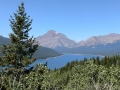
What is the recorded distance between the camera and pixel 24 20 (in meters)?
31.8

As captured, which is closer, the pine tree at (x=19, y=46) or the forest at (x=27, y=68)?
the forest at (x=27, y=68)

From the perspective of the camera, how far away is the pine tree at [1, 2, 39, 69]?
95.2 ft

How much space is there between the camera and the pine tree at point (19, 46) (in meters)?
29.0

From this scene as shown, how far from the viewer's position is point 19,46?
97.6ft

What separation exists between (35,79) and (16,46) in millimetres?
14905

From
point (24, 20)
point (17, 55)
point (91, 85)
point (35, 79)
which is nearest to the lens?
point (35, 79)

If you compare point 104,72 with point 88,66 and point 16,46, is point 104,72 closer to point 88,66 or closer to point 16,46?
point 88,66

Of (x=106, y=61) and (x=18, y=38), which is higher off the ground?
(x=18, y=38)

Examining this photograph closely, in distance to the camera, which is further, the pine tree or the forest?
the pine tree

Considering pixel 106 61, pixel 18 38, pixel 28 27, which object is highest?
pixel 28 27

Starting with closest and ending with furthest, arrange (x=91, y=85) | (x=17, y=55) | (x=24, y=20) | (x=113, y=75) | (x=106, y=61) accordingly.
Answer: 1. (x=113, y=75)
2. (x=91, y=85)
3. (x=17, y=55)
4. (x=24, y=20)
5. (x=106, y=61)

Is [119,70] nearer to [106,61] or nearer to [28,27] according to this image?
[28,27]

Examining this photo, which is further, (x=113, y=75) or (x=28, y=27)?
(x=28, y=27)

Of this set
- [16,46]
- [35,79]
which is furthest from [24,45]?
[35,79]
